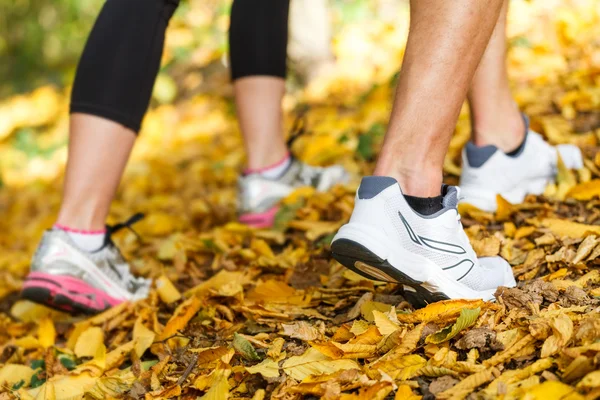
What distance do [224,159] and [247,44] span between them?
130cm

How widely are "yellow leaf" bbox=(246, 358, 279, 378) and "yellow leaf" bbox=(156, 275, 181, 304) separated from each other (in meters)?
0.59

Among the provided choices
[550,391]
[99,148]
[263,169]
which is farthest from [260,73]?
[550,391]

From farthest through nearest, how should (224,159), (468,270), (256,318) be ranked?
(224,159)
(256,318)
(468,270)

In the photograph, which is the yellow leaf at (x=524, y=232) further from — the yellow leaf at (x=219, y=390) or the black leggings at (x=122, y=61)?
the black leggings at (x=122, y=61)

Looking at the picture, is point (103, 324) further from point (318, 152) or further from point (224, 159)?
point (224, 159)

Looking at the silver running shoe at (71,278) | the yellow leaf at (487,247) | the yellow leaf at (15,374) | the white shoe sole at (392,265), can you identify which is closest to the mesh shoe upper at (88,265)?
the silver running shoe at (71,278)

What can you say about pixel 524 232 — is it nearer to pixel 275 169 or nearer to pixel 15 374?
pixel 275 169

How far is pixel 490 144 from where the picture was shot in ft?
6.55

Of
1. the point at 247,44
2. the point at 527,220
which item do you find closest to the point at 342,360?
the point at 527,220

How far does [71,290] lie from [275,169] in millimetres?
894

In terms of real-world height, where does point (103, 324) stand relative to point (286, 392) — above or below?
below

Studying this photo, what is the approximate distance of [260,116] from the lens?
235 centimetres

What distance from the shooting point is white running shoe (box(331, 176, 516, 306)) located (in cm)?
127

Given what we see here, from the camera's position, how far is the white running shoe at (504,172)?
6.44 ft
